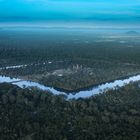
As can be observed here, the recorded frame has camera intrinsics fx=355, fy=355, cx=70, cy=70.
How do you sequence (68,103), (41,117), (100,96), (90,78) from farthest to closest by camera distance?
(90,78)
(100,96)
(68,103)
(41,117)

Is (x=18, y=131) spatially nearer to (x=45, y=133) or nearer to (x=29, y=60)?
(x=45, y=133)

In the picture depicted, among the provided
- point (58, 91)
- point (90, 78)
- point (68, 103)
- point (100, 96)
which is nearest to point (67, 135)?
point (68, 103)

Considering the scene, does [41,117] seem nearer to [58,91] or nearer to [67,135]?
[67,135]

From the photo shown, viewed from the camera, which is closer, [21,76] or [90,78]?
[90,78]

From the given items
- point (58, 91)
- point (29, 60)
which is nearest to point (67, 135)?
point (58, 91)

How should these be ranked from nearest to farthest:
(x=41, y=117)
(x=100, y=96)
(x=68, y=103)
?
(x=41, y=117) → (x=68, y=103) → (x=100, y=96)

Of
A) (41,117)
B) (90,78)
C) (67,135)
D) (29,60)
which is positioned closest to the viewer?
(67,135)

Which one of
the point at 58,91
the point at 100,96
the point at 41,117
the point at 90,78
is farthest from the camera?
the point at 90,78

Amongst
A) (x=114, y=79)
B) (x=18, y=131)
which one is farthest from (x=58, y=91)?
(x=18, y=131)

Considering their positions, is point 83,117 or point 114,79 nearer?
point 83,117
